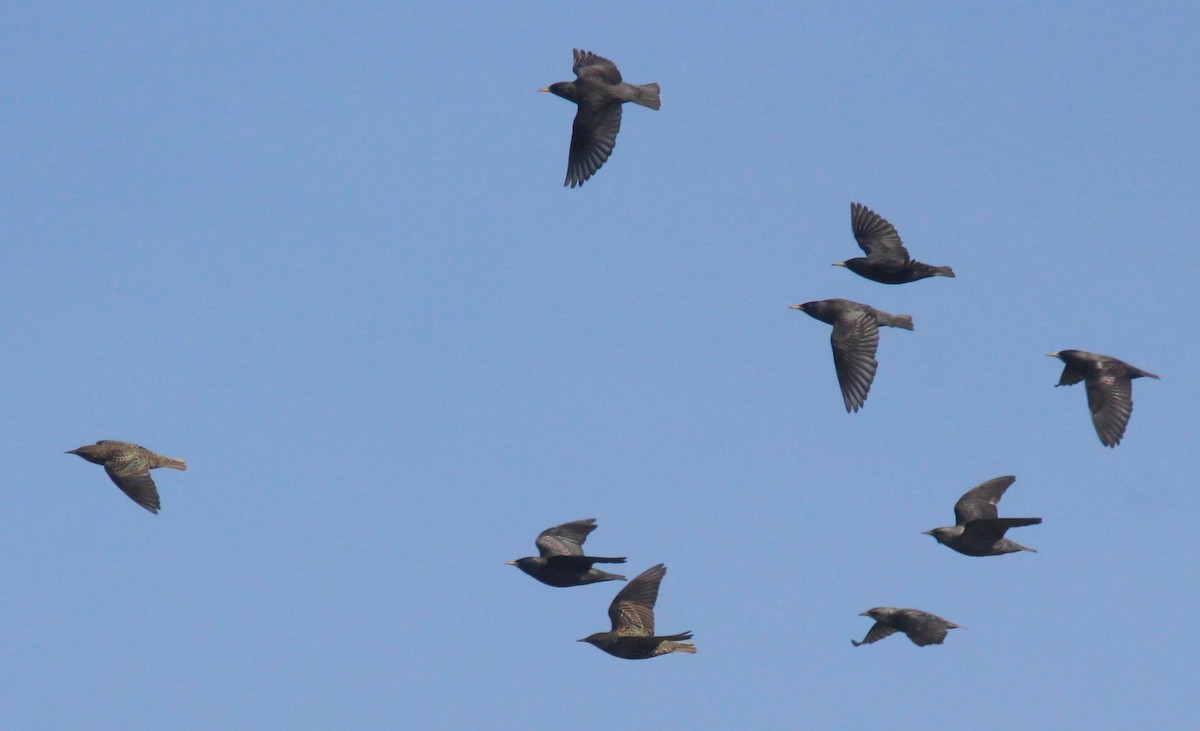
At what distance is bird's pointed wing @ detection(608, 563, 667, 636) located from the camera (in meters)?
20.1

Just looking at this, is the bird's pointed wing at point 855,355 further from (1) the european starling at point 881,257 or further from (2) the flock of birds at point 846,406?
(1) the european starling at point 881,257

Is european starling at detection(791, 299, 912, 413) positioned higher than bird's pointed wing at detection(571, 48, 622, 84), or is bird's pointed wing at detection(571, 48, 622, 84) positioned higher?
bird's pointed wing at detection(571, 48, 622, 84)

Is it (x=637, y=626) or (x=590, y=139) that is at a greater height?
(x=590, y=139)

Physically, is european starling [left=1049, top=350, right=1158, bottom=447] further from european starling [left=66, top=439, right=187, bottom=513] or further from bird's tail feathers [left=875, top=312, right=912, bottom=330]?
european starling [left=66, top=439, right=187, bottom=513]

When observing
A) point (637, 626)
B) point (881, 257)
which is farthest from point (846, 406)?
point (637, 626)

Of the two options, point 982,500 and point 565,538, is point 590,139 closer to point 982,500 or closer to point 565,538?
point 565,538

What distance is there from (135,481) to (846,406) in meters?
9.18

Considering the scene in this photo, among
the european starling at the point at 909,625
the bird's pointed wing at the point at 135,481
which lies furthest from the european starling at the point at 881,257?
the bird's pointed wing at the point at 135,481

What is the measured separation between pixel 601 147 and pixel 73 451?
8.01 m

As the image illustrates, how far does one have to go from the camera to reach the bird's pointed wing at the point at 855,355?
21.4m

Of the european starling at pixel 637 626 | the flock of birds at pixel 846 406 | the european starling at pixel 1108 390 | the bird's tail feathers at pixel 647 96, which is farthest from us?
the bird's tail feathers at pixel 647 96

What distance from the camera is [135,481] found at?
22.9 metres

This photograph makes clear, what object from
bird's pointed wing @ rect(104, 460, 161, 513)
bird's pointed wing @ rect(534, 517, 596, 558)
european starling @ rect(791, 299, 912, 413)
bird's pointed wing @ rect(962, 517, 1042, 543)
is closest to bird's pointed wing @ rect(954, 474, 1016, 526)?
bird's pointed wing @ rect(962, 517, 1042, 543)

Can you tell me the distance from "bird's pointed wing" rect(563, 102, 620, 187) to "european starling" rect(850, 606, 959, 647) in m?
6.75
